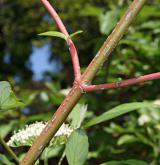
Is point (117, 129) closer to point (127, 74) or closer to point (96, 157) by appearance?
point (96, 157)

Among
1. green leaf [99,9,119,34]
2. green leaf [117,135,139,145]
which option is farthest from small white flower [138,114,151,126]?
green leaf [99,9,119,34]

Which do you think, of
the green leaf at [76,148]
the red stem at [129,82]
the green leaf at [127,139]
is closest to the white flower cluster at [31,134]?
the green leaf at [76,148]

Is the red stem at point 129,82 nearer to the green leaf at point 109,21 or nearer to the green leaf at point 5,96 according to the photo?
the green leaf at point 5,96

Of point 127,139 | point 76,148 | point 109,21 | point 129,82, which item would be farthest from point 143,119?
point 129,82

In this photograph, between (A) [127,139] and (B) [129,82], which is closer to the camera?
(B) [129,82]

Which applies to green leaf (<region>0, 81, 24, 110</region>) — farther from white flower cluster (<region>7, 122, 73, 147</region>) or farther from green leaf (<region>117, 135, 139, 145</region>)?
green leaf (<region>117, 135, 139, 145</region>)

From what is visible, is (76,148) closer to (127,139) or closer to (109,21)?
(127,139)
